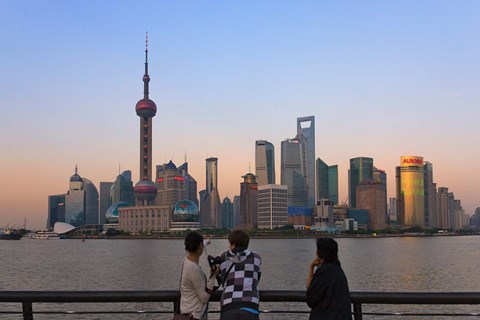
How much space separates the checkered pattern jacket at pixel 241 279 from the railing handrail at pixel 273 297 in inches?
12.3

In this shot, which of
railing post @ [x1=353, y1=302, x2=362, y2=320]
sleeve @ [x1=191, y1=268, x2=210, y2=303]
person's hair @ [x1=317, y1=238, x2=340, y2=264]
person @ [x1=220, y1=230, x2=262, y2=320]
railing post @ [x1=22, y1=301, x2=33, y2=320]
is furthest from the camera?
railing post @ [x1=22, y1=301, x2=33, y2=320]

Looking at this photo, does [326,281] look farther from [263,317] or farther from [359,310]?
[263,317]

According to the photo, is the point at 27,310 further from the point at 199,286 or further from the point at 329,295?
the point at 329,295

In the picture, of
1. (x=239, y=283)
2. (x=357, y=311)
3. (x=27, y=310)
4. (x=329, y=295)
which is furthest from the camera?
(x=27, y=310)

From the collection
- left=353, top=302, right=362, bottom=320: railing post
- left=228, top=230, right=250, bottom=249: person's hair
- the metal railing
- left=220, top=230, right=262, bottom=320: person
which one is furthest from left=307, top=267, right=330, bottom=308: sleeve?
left=228, top=230, right=250, bottom=249: person's hair

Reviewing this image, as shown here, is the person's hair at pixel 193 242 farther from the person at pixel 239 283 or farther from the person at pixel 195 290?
the person at pixel 239 283

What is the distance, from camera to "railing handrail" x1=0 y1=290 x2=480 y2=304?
6973 millimetres

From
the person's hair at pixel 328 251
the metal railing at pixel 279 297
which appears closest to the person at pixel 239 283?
the metal railing at pixel 279 297

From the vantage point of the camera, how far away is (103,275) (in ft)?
221

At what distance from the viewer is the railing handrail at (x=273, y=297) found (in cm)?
697

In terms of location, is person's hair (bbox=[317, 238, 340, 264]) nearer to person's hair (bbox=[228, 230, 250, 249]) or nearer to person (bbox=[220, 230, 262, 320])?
person (bbox=[220, 230, 262, 320])

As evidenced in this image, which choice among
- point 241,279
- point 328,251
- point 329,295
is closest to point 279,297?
point 241,279

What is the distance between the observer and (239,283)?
6832 mm

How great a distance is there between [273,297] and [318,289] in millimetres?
694
